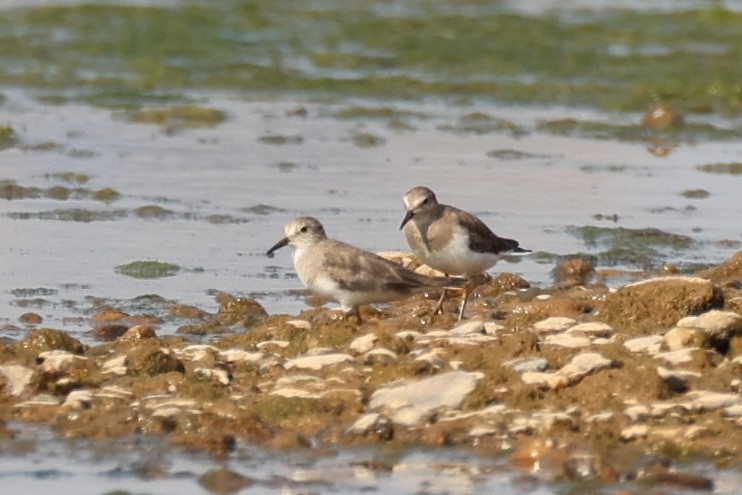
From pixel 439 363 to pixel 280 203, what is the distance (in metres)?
5.56

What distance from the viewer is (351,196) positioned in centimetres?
1347

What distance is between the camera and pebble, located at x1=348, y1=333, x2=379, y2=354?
805 cm

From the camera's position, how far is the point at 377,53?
21.9 metres

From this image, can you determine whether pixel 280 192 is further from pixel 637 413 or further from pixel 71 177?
pixel 637 413

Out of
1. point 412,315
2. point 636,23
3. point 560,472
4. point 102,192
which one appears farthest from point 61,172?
point 636,23

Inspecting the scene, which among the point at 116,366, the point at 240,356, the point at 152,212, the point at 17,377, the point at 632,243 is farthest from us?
the point at 152,212

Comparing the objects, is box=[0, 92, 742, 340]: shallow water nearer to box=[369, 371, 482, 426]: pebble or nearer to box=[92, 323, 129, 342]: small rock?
box=[92, 323, 129, 342]: small rock

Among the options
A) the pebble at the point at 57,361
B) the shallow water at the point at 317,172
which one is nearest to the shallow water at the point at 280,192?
the shallow water at the point at 317,172

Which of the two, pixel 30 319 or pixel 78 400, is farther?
pixel 30 319

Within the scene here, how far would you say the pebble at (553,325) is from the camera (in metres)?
8.35

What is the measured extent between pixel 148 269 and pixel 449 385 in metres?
3.79

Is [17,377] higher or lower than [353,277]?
lower

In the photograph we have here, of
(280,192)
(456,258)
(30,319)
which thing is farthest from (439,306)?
(280,192)

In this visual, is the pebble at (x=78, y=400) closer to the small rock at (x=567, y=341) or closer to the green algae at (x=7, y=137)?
the small rock at (x=567, y=341)
